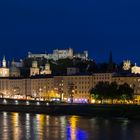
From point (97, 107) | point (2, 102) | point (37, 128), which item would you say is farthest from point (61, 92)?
point (37, 128)

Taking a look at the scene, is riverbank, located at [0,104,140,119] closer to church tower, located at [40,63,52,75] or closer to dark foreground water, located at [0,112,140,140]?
dark foreground water, located at [0,112,140,140]

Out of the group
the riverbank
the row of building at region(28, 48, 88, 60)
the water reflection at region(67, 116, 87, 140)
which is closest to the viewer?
the water reflection at region(67, 116, 87, 140)

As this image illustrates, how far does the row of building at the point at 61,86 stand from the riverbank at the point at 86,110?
12.9m

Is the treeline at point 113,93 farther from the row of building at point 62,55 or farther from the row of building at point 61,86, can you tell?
the row of building at point 62,55

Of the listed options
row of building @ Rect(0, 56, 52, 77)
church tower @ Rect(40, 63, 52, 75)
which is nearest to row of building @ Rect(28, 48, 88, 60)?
row of building @ Rect(0, 56, 52, 77)

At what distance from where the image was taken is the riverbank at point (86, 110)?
50700 mm

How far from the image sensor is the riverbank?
50700 millimetres

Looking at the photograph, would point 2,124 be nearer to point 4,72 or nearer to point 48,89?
point 48,89

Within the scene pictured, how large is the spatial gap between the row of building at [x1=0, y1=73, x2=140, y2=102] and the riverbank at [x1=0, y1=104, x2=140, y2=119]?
12.9 meters

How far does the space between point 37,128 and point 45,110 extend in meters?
23.7

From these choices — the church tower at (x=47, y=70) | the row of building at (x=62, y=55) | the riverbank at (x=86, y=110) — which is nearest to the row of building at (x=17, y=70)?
the church tower at (x=47, y=70)

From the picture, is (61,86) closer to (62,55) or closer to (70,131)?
(62,55)

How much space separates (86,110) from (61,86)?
3088cm

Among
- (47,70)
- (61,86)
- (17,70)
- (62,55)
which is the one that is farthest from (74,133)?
(62,55)
